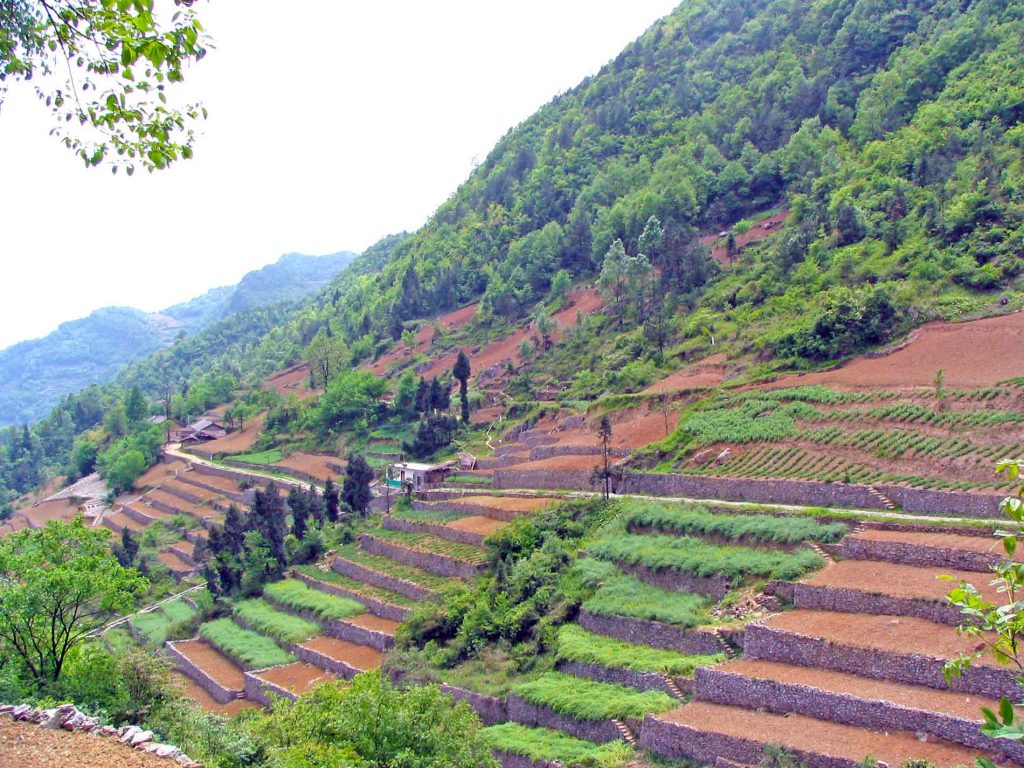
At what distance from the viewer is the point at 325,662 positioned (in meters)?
32.9

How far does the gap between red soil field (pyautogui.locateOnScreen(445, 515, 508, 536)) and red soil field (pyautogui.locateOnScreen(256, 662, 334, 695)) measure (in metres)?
8.19

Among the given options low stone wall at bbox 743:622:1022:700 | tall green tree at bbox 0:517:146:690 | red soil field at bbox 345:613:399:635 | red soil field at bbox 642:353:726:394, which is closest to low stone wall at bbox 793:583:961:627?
low stone wall at bbox 743:622:1022:700

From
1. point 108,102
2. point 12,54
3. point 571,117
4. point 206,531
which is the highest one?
point 571,117

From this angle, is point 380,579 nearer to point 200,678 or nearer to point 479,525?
point 479,525

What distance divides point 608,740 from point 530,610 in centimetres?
766

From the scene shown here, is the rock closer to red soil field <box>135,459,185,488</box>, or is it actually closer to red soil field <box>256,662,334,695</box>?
red soil field <box>256,662,334,695</box>

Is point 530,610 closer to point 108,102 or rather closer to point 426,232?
point 108,102

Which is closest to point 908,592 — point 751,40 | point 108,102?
point 108,102

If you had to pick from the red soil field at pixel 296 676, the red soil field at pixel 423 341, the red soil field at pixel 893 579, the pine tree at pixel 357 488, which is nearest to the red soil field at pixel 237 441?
the red soil field at pixel 423 341

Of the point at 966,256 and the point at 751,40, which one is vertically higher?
the point at 751,40

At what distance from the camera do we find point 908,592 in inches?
814

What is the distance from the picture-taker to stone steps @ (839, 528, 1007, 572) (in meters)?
20.9

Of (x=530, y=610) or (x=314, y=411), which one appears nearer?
(x=530, y=610)

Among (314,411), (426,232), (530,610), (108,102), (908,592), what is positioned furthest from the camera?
(426,232)
